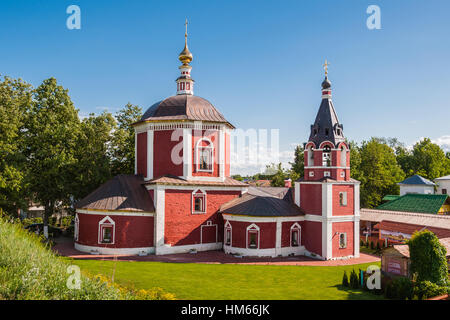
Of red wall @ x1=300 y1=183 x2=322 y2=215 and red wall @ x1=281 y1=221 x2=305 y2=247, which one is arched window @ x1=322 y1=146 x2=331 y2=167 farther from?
red wall @ x1=281 y1=221 x2=305 y2=247

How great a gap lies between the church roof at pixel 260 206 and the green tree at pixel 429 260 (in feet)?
29.9

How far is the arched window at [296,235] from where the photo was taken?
22641mm

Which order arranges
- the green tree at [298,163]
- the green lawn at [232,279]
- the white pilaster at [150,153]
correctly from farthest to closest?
the green tree at [298,163], the white pilaster at [150,153], the green lawn at [232,279]

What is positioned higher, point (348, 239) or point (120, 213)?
point (120, 213)

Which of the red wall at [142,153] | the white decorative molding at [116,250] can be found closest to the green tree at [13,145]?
the white decorative molding at [116,250]

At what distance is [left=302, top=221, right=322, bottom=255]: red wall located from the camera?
21.9 metres

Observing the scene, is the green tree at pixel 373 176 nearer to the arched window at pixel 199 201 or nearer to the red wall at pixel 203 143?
the red wall at pixel 203 143

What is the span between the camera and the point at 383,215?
2878cm

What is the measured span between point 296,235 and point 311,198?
2642 millimetres

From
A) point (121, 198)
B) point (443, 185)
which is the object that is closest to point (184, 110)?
point (121, 198)

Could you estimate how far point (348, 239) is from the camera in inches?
881

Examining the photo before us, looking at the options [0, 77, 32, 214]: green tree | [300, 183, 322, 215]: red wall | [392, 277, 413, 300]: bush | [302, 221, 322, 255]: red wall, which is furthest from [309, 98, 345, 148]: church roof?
[0, 77, 32, 214]: green tree

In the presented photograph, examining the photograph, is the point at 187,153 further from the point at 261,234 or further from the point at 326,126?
the point at 326,126
